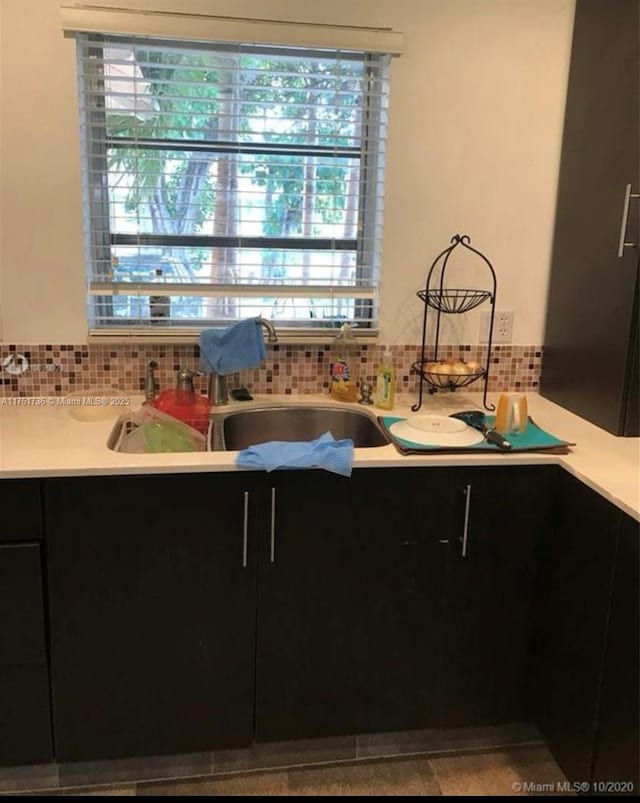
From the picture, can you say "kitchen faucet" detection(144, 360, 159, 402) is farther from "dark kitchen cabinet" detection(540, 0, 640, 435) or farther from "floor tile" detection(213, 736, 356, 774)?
"dark kitchen cabinet" detection(540, 0, 640, 435)

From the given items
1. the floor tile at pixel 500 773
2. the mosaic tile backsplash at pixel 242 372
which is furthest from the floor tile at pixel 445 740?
the mosaic tile backsplash at pixel 242 372

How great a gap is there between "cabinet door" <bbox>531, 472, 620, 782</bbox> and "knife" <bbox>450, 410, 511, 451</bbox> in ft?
0.55

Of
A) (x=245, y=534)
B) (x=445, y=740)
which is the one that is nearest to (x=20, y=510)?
(x=245, y=534)

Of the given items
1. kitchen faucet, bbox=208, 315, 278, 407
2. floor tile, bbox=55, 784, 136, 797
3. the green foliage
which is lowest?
floor tile, bbox=55, 784, 136, 797

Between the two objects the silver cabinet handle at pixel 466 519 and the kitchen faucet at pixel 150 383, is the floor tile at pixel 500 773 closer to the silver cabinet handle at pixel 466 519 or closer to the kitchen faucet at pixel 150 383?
the silver cabinet handle at pixel 466 519

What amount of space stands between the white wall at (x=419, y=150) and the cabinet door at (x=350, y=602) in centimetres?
73

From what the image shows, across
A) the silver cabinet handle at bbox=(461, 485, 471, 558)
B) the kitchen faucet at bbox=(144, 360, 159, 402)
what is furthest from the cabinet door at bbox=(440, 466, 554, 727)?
the kitchen faucet at bbox=(144, 360, 159, 402)

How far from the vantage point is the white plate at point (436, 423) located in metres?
1.79

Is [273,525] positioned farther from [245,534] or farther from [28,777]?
[28,777]

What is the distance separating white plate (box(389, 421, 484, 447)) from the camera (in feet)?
5.62

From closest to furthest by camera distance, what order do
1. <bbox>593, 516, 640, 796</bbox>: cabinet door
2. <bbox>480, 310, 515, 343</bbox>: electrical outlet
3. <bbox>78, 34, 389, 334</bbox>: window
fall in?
<bbox>593, 516, 640, 796</bbox>: cabinet door < <bbox>78, 34, 389, 334</bbox>: window < <bbox>480, 310, 515, 343</bbox>: electrical outlet

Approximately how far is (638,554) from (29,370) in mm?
1711

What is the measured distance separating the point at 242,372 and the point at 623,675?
1329 mm

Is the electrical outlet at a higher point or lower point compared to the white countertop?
higher
